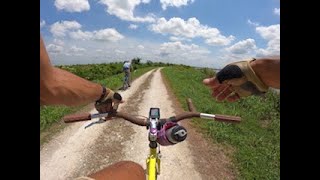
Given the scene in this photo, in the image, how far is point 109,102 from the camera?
221 centimetres

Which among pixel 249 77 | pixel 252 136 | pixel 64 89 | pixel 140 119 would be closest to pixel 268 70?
pixel 249 77

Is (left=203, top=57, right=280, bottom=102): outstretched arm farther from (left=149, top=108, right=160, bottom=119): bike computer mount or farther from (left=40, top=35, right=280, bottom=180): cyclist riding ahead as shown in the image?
(left=149, top=108, right=160, bottom=119): bike computer mount

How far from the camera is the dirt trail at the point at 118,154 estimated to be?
22.5 feet

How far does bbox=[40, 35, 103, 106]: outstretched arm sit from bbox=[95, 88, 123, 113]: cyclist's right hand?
498 millimetres

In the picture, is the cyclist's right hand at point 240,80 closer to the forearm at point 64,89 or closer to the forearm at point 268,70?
the forearm at point 268,70

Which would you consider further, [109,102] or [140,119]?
[140,119]

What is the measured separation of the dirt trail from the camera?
6860mm

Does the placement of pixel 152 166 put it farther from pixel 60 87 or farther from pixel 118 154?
pixel 118 154

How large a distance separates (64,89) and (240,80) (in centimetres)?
96

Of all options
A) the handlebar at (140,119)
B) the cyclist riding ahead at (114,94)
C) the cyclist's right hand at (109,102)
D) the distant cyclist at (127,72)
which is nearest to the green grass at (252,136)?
the distant cyclist at (127,72)
